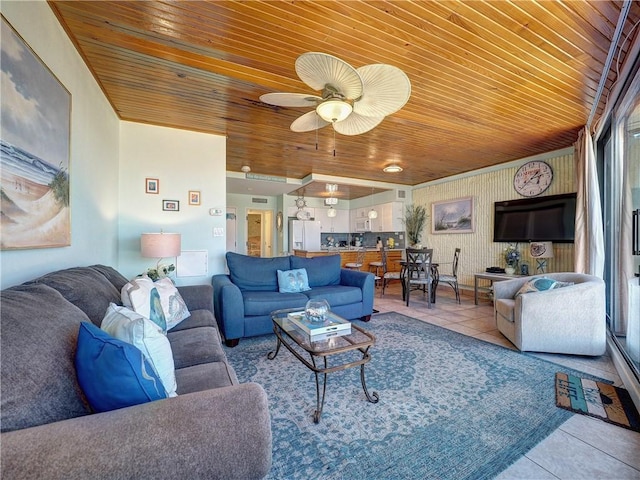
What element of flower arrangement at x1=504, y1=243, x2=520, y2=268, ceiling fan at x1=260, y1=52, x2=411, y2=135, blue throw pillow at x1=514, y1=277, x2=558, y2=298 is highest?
ceiling fan at x1=260, y1=52, x2=411, y2=135

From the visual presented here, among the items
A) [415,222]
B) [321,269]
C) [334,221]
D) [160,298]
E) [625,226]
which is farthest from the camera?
[334,221]

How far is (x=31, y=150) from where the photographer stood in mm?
1436

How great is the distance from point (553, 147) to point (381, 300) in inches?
145

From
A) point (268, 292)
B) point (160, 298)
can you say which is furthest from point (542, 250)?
point (160, 298)

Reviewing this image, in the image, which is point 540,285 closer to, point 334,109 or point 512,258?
point 512,258

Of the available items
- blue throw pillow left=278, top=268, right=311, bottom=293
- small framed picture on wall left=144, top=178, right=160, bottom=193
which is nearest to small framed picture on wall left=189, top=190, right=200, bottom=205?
small framed picture on wall left=144, top=178, right=160, bottom=193

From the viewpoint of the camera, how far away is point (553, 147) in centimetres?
421

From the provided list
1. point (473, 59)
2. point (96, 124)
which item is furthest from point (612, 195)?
point (96, 124)

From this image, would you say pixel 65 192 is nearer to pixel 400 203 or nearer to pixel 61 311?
pixel 61 311

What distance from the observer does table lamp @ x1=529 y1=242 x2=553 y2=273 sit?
4184 millimetres

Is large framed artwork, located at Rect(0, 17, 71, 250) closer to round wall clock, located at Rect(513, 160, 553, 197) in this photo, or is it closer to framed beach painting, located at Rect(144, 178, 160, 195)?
framed beach painting, located at Rect(144, 178, 160, 195)

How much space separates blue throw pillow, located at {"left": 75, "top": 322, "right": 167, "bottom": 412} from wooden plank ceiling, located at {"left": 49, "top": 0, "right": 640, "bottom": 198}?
203 centimetres

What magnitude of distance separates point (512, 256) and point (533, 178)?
138 cm

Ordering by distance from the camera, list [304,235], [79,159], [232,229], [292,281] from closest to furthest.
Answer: [79,159], [292,281], [304,235], [232,229]
